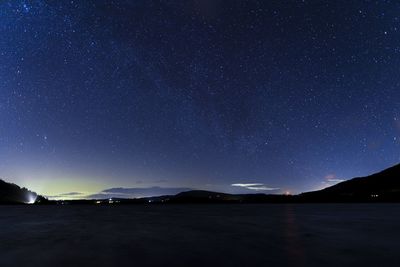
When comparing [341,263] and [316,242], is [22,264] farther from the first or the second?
[316,242]

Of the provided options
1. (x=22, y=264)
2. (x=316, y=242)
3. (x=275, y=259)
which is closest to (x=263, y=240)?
(x=316, y=242)

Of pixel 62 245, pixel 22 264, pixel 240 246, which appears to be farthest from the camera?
pixel 62 245

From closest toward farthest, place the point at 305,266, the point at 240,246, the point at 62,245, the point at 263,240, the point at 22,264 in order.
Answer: the point at 305,266
the point at 22,264
the point at 240,246
the point at 62,245
the point at 263,240

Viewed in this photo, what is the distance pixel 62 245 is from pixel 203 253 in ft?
37.4

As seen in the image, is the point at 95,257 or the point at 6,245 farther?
the point at 6,245

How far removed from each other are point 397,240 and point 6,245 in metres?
28.4

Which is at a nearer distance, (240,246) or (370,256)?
(370,256)

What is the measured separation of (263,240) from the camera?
3080 centimetres

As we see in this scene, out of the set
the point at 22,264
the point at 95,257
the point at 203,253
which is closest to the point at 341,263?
the point at 203,253

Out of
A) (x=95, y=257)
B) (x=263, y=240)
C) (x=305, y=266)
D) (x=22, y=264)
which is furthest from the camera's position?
(x=263, y=240)

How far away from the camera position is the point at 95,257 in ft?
74.0

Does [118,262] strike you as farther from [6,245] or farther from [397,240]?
[397,240]

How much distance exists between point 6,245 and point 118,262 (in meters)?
12.7

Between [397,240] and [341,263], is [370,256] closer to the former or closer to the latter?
[341,263]
